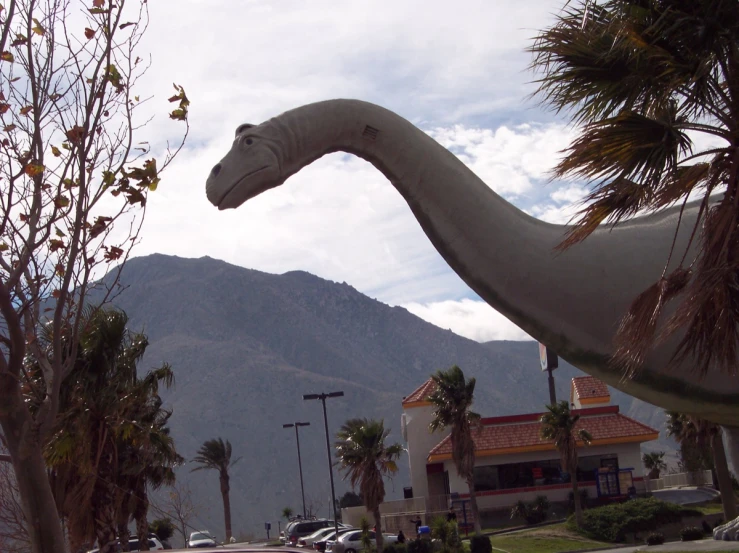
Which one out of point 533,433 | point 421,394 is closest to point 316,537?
point 421,394

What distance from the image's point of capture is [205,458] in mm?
54375

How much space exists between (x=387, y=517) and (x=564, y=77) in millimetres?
35877

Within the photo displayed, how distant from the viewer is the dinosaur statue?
8.07m

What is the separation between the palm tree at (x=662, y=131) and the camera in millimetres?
6574

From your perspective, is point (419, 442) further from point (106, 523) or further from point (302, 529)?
point (106, 523)

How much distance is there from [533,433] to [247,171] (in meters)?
36.1

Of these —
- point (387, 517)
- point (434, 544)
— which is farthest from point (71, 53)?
point (387, 517)

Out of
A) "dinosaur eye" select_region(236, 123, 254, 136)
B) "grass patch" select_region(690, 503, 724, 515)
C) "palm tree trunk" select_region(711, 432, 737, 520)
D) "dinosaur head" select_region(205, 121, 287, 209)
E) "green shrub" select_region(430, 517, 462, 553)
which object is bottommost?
"grass patch" select_region(690, 503, 724, 515)

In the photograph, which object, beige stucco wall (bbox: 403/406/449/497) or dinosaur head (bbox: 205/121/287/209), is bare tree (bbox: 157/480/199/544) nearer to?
dinosaur head (bbox: 205/121/287/209)

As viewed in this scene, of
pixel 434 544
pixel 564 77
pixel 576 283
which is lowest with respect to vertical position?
pixel 434 544

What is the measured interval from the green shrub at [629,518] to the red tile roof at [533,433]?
8217 millimetres

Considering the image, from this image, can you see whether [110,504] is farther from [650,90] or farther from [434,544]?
[434,544]

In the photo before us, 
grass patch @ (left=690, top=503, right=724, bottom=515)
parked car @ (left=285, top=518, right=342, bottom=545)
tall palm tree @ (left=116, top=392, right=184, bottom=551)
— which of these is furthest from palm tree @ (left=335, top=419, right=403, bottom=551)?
tall palm tree @ (left=116, top=392, right=184, bottom=551)

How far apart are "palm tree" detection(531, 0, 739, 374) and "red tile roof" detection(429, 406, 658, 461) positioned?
34598 mm
